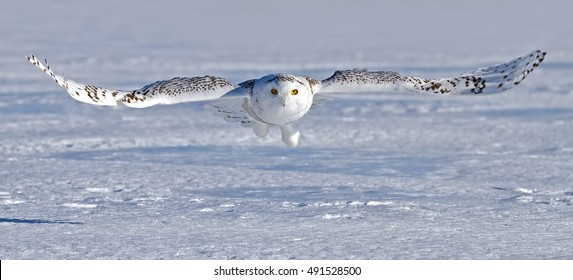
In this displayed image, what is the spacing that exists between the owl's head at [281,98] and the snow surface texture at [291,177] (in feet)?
3.05

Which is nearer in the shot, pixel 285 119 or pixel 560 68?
pixel 285 119

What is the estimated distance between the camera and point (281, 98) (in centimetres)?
815

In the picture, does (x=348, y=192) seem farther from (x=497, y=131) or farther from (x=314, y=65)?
(x=314, y=65)

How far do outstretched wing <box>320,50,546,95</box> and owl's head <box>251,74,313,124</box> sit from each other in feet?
1.16

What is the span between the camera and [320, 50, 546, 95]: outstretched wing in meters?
8.59

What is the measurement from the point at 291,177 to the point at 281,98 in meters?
3.42

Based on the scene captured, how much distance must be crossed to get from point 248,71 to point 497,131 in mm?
10616

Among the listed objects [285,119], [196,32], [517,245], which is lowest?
[517,245]

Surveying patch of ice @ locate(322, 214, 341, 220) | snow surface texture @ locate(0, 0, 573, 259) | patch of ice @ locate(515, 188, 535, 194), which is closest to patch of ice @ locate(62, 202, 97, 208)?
snow surface texture @ locate(0, 0, 573, 259)

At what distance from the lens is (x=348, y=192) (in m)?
10.6

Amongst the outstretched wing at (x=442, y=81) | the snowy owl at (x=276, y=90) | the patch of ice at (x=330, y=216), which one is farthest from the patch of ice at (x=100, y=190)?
the outstretched wing at (x=442, y=81)

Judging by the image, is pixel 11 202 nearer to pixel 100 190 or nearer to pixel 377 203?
pixel 100 190

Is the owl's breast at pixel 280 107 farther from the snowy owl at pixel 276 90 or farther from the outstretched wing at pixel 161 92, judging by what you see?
the outstretched wing at pixel 161 92
